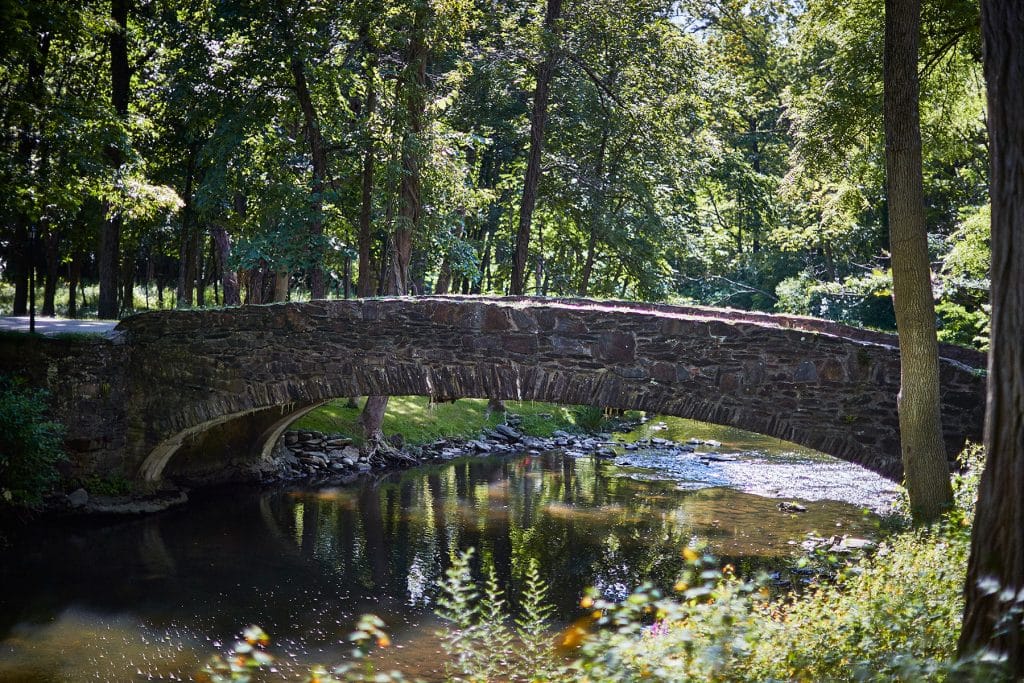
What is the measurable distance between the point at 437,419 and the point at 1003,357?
16.4 m

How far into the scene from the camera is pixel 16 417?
1062cm

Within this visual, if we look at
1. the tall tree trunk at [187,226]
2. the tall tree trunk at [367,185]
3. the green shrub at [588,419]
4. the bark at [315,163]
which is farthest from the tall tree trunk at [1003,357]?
the green shrub at [588,419]

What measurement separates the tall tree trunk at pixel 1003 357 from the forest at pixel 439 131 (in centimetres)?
666

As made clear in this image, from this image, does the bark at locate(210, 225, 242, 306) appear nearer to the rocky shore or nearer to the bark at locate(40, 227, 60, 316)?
the bark at locate(40, 227, 60, 316)

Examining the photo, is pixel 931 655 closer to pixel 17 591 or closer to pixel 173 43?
pixel 17 591

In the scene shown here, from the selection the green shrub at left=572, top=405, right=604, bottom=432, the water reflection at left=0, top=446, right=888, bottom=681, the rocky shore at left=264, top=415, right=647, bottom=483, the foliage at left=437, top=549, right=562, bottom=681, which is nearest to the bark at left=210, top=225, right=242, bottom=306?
the rocky shore at left=264, top=415, right=647, bottom=483

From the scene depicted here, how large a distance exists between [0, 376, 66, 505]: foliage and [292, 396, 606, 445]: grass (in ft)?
19.8

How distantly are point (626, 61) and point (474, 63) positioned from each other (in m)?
3.66

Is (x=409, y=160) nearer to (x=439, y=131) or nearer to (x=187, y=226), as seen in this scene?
(x=439, y=131)

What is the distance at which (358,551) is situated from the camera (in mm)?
11102

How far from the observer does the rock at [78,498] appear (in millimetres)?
12188

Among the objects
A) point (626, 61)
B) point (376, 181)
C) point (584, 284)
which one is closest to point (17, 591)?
point (376, 181)

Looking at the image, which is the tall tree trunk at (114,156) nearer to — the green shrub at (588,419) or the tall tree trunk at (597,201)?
the tall tree trunk at (597,201)

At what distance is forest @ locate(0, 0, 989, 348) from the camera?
12344mm
